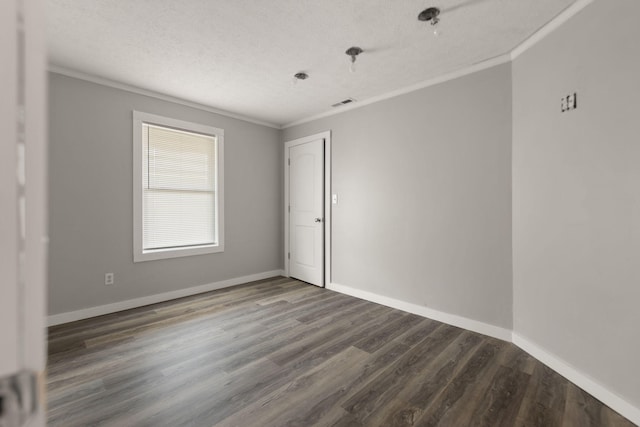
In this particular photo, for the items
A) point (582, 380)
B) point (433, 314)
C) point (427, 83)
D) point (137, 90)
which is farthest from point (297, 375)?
point (137, 90)

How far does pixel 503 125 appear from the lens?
8.38 ft

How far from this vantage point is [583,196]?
1.89 meters

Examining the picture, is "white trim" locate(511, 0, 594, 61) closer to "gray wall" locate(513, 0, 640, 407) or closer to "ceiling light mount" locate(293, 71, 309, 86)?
"gray wall" locate(513, 0, 640, 407)

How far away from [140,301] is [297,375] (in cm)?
233

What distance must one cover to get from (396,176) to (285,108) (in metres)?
1.79

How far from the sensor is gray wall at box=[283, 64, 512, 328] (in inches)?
102

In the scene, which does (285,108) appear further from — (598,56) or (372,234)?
(598,56)

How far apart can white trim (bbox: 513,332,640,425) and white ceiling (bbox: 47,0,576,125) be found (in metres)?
2.43

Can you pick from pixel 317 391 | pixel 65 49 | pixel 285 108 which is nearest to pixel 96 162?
pixel 65 49

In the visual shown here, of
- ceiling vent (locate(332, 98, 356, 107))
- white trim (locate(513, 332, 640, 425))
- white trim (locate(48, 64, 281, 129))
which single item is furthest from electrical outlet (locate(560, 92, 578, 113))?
white trim (locate(48, 64, 281, 129))

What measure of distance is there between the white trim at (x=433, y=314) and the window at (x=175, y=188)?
1952 mm

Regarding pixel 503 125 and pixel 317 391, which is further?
pixel 503 125

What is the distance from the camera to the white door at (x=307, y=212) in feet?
13.6

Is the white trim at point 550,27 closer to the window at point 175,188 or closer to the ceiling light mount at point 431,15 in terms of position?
the ceiling light mount at point 431,15
